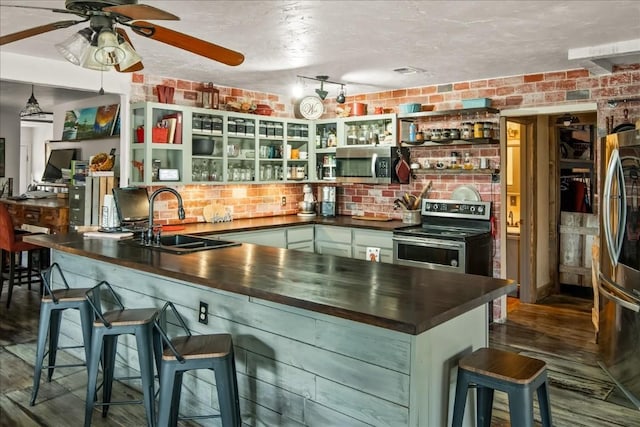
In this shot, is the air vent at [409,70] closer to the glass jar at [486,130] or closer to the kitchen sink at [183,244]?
the glass jar at [486,130]

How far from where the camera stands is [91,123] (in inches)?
250

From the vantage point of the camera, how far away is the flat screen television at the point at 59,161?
23.3 ft

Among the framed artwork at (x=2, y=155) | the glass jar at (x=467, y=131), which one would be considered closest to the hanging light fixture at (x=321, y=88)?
the glass jar at (x=467, y=131)

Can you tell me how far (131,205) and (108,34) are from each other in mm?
2198

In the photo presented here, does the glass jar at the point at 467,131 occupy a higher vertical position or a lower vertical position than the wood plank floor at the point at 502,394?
higher

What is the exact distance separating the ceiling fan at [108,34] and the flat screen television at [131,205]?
5.85ft

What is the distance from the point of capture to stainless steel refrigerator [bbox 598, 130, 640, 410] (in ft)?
11.0

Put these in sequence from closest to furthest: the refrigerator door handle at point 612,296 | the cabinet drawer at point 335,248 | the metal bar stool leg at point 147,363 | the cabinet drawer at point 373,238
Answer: the metal bar stool leg at point 147,363 → the refrigerator door handle at point 612,296 → the cabinet drawer at point 373,238 → the cabinet drawer at point 335,248

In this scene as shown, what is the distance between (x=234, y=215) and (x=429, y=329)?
4154 mm

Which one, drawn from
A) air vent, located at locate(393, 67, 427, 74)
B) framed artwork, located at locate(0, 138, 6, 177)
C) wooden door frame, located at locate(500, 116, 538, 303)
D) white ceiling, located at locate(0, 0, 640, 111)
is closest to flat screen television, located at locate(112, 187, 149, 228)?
white ceiling, located at locate(0, 0, 640, 111)

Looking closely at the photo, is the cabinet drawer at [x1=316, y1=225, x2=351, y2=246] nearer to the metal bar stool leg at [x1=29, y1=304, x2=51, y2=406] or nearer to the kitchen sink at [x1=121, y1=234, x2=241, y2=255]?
the kitchen sink at [x1=121, y1=234, x2=241, y2=255]

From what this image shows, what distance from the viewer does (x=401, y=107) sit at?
5.49 m

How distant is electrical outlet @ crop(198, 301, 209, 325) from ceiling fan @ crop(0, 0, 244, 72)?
1.28m

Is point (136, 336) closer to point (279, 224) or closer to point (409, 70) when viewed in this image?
point (279, 224)
